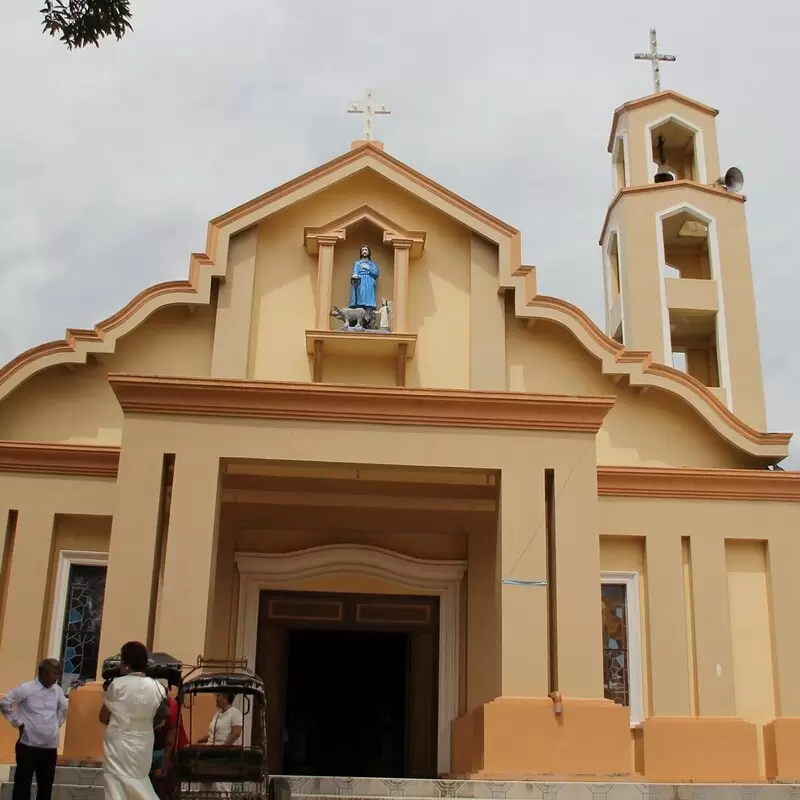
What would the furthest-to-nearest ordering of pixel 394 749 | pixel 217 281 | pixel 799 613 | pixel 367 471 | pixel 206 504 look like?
pixel 394 749, pixel 217 281, pixel 799 613, pixel 367 471, pixel 206 504

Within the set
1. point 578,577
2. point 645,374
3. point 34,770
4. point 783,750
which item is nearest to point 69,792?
point 34,770

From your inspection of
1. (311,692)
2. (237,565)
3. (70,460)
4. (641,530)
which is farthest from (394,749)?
(70,460)

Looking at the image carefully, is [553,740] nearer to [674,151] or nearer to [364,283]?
[364,283]

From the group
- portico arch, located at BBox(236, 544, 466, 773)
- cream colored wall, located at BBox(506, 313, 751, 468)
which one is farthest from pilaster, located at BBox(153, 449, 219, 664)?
cream colored wall, located at BBox(506, 313, 751, 468)

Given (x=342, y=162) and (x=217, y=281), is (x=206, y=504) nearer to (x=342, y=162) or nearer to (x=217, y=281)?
(x=217, y=281)

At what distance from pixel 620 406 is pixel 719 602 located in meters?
2.62

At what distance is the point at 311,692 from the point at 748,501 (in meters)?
7.33

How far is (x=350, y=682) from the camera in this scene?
16.3 metres

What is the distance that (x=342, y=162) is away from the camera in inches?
539

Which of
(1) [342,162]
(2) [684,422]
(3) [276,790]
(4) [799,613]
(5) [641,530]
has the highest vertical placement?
(1) [342,162]

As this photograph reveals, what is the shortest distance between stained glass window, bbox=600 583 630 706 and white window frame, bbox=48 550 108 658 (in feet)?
17.9

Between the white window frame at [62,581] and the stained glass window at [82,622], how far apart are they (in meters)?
0.04

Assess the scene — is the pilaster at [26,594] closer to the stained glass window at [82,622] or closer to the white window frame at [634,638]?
the stained glass window at [82,622]

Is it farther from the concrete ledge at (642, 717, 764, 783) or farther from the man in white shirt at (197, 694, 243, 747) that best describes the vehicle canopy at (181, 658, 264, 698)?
the concrete ledge at (642, 717, 764, 783)
